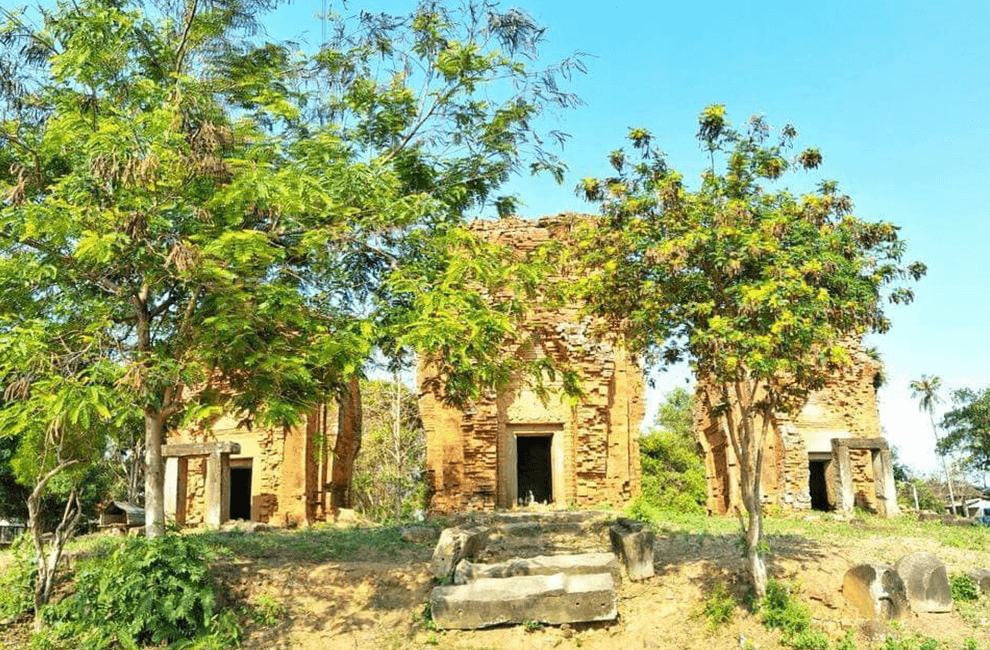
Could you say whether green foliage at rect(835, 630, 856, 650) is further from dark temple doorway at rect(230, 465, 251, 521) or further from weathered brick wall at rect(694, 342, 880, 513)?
dark temple doorway at rect(230, 465, 251, 521)

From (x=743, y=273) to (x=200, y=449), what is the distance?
14.1m

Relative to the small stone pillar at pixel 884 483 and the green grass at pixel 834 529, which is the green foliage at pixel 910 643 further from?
the small stone pillar at pixel 884 483

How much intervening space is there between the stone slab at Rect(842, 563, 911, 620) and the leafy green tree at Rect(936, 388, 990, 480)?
33542 millimetres

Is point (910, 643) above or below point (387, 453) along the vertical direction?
below

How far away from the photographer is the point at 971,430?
3947 cm

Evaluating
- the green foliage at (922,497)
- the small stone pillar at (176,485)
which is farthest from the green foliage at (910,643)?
the green foliage at (922,497)

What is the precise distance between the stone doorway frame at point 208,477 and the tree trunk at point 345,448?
317 cm

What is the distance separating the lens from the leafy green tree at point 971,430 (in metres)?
38.3

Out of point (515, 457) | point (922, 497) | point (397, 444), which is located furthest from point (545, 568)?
point (922, 497)

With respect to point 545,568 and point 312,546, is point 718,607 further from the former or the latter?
point 312,546

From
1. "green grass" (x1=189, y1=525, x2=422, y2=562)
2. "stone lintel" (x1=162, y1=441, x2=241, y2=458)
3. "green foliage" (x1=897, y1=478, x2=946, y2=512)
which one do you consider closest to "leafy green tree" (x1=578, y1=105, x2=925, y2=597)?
"green grass" (x1=189, y1=525, x2=422, y2=562)

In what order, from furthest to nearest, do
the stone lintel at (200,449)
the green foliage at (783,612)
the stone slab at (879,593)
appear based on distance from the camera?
the stone lintel at (200,449), the stone slab at (879,593), the green foliage at (783,612)

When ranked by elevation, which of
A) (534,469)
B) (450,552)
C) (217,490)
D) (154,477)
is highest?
(154,477)

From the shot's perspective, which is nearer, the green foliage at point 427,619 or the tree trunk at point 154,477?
the green foliage at point 427,619
